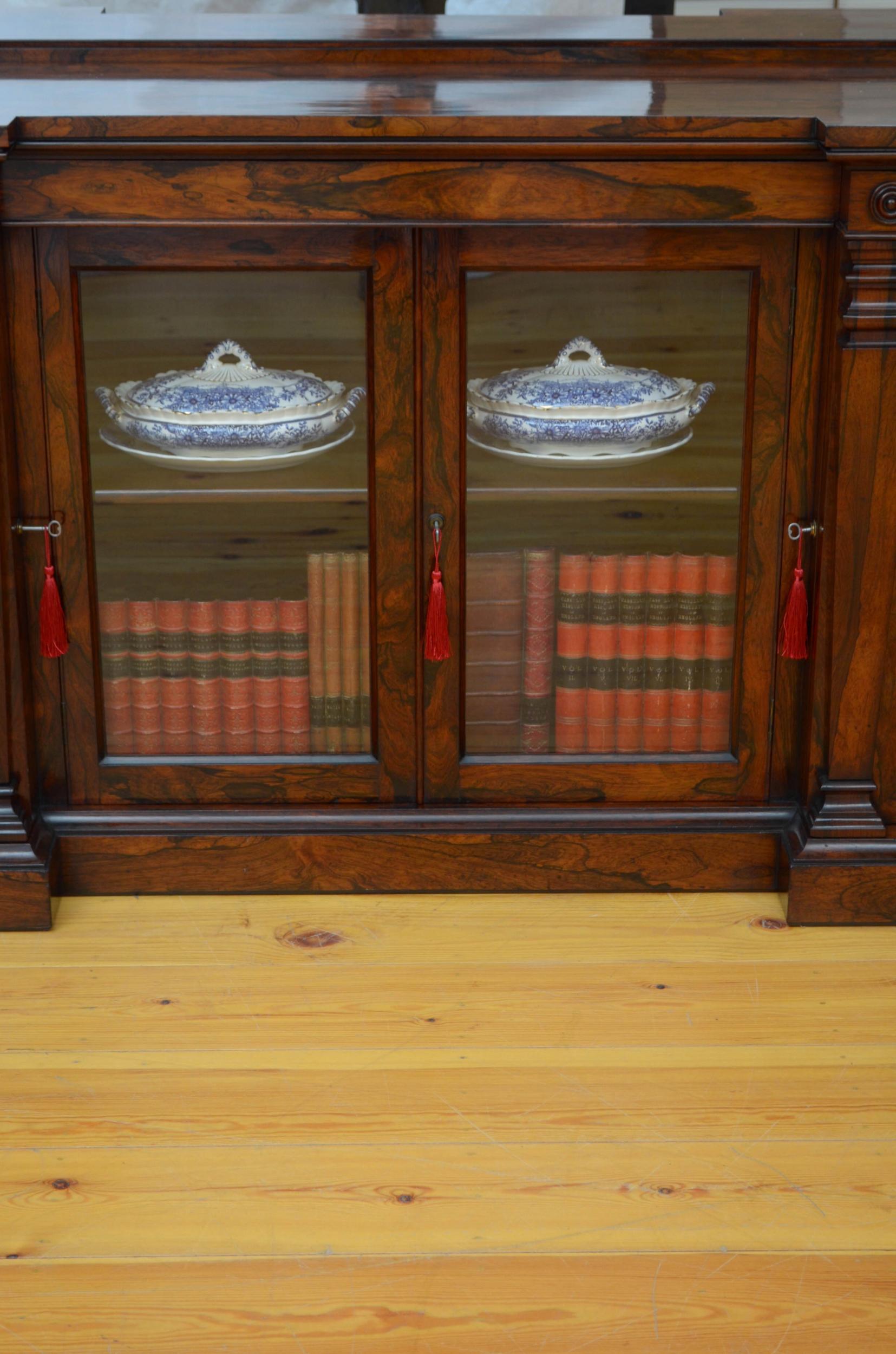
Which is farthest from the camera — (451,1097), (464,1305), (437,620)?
(437,620)

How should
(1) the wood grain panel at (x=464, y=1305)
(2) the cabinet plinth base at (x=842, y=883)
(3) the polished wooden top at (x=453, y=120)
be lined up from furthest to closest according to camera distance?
(2) the cabinet plinth base at (x=842, y=883) < (3) the polished wooden top at (x=453, y=120) < (1) the wood grain panel at (x=464, y=1305)

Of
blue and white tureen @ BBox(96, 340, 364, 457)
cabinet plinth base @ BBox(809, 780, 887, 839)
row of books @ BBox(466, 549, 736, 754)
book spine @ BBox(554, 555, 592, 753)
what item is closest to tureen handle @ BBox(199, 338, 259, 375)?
blue and white tureen @ BBox(96, 340, 364, 457)

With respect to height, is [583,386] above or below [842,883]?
above

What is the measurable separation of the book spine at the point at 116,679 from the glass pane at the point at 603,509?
0.39 m

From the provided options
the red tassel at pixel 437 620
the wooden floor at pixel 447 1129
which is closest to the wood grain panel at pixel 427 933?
the wooden floor at pixel 447 1129

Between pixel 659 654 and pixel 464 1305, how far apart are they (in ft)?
2.59

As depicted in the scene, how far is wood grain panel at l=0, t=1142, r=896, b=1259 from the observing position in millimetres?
1242

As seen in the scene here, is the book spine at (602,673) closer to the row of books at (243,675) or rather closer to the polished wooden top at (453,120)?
the row of books at (243,675)

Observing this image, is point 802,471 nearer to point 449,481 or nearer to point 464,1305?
point 449,481

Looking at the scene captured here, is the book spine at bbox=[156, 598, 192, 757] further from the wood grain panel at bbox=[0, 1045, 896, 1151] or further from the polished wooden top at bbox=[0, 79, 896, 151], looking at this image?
the polished wooden top at bbox=[0, 79, 896, 151]

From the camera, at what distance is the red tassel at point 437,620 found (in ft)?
5.43

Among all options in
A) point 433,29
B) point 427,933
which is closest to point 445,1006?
point 427,933

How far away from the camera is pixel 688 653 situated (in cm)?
173

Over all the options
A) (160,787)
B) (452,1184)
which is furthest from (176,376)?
(452,1184)
